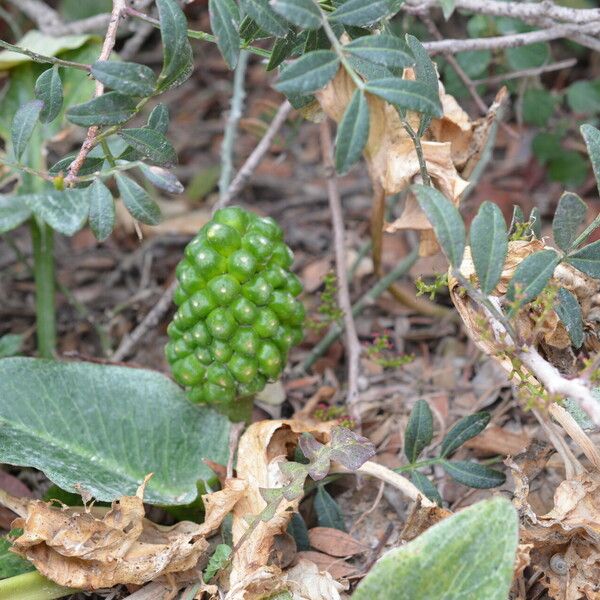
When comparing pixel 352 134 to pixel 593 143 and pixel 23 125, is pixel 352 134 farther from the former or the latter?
pixel 23 125

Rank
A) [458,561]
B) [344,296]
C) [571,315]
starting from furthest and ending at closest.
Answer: [344,296] < [571,315] < [458,561]

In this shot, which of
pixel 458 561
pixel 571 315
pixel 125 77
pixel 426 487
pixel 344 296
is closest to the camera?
pixel 458 561

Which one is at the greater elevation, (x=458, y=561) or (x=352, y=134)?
(x=352, y=134)

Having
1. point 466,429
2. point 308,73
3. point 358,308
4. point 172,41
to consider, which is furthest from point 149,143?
point 358,308

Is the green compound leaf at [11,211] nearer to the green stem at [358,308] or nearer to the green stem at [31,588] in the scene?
the green stem at [31,588]

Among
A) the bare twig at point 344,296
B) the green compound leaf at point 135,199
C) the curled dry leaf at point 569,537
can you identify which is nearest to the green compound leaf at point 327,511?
the bare twig at point 344,296

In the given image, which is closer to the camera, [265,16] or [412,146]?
[265,16]

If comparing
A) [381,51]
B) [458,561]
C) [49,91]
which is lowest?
[458,561]
